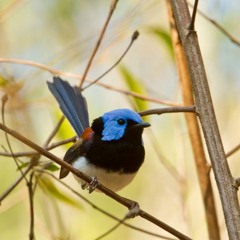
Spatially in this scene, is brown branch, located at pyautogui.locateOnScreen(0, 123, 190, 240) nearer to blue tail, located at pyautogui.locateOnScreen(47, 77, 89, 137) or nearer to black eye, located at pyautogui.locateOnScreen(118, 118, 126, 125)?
black eye, located at pyautogui.locateOnScreen(118, 118, 126, 125)

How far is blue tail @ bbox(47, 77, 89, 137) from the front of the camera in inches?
124

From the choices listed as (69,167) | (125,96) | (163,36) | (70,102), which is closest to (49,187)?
(70,102)

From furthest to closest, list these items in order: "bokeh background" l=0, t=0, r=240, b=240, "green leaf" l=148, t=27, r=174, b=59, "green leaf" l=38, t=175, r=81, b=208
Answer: "bokeh background" l=0, t=0, r=240, b=240 → "green leaf" l=148, t=27, r=174, b=59 → "green leaf" l=38, t=175, r=81, b=208

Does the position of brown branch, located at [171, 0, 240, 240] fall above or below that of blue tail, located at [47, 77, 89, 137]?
below

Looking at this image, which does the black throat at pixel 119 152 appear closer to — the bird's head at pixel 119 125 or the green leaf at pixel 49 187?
the bird's head at pixel 119 125

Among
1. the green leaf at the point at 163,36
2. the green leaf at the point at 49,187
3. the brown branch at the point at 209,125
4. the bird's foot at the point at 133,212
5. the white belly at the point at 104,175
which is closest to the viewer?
the bird's foot at the point at 133,212

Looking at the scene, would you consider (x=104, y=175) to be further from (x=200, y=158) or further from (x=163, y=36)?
(x=163, y=36)

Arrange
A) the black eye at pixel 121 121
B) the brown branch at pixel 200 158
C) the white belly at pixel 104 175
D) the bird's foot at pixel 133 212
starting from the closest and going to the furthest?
the bird's foot at pixel 133 212
the brown branch at pixel 200 158
the white belly at pixel 104 175
the black eye at pixel 121 121

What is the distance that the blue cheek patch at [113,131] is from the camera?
9.38ft

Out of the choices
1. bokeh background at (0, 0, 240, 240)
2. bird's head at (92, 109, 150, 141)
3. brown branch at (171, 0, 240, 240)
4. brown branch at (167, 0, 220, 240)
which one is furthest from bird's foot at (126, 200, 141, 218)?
bokeh background at (0, 0, 240, 240)

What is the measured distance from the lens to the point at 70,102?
3180 mm

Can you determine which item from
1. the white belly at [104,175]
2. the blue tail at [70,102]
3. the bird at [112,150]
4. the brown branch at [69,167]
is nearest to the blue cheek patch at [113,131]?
the bird at [112,150]

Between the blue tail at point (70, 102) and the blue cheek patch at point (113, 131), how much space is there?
0.32 meters

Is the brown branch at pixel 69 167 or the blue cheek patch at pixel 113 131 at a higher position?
the blue cheek patch at pixel 113 131
